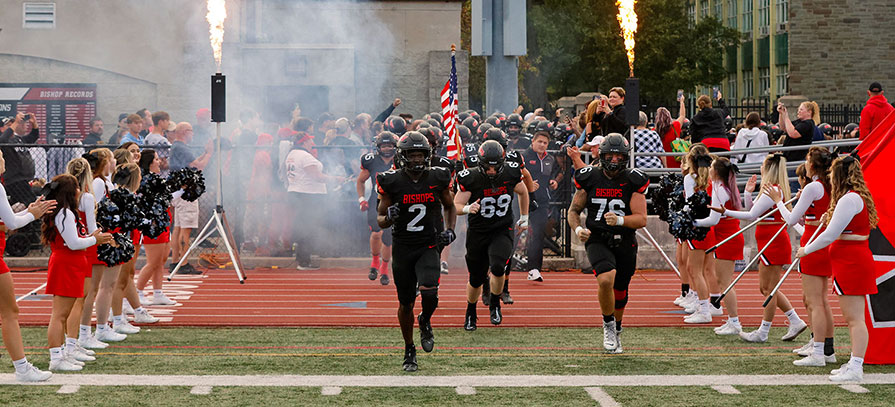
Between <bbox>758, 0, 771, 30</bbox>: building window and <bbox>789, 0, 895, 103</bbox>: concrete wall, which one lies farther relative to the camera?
<bbox>758, 0, 771, 30</bbox>: building window

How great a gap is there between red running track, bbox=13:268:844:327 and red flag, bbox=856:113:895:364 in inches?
103

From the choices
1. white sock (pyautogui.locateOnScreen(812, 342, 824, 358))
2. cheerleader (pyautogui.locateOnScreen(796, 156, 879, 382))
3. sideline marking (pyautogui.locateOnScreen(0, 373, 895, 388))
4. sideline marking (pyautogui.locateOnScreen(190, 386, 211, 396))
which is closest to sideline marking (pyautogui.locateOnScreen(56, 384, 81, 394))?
sideline marking (pyautogui.locateOnScreen(0, 373, 895, 388))

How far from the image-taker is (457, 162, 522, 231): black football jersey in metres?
11.7

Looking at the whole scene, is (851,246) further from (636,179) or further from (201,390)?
(201,390)

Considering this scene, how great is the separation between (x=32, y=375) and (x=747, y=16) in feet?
164

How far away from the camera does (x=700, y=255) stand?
1203 centimetres

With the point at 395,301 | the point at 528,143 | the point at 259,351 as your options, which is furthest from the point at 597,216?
the point at 528,143

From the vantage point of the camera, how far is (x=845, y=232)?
9.06 metres

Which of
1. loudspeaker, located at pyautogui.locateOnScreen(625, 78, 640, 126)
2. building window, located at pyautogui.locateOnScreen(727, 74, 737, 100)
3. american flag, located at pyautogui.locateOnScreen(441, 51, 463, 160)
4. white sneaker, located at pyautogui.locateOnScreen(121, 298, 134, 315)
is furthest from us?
building window, located at pyautogui.locateOnScreen(727, 74, 737, 100)

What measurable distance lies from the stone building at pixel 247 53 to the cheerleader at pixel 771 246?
15.1 meters

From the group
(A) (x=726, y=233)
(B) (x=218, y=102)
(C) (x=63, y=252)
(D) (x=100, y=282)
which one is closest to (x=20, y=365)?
(C) (x=63, y=252)

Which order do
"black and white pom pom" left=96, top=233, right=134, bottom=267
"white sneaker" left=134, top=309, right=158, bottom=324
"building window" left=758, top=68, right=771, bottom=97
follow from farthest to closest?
"building window" left=758, top=68, right=771, bottom=97 < "white sneaker" left=134, top=309, right=158, bottom=324 < "black and white pom pom" left=96, top=233, right=134, bottom=267

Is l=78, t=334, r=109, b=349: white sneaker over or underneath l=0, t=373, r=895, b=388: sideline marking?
over

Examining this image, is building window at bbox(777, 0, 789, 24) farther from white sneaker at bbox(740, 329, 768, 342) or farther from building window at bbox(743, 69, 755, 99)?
white sneaker at bbox(740, 329, 768, 342)
